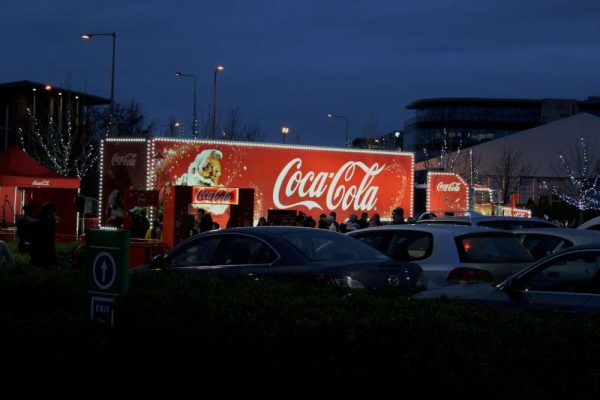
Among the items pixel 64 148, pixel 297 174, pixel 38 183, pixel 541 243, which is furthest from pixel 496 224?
pixel 64 148

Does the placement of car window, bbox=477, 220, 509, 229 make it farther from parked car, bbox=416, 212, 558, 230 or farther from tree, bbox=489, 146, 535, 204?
tree, bbox=489, 146, 535, 204

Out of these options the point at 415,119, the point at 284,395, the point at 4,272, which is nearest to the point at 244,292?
the point at 284,395

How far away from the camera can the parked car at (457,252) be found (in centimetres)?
1155

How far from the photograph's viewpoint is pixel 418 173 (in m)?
38.6

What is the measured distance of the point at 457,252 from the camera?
11781mm

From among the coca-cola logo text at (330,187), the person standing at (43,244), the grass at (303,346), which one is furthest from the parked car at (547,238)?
the coca-cola logo text at (330,187)

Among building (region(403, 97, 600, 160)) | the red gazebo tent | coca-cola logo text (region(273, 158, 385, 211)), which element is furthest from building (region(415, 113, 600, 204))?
building (region(403, 97, 600, 160))

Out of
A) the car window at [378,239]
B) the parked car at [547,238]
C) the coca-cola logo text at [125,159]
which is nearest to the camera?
the car window at [378,239]

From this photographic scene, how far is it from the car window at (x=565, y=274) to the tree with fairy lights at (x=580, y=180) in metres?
37.6

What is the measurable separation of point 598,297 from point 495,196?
31734 millimetres

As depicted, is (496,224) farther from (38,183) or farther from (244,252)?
(38,183)

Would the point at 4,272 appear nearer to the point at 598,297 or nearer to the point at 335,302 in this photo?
the point at 335,302

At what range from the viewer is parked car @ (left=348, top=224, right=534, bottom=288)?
37.9ft

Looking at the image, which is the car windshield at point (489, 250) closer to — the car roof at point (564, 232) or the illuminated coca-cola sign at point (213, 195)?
the car roof at point (564, 232)
